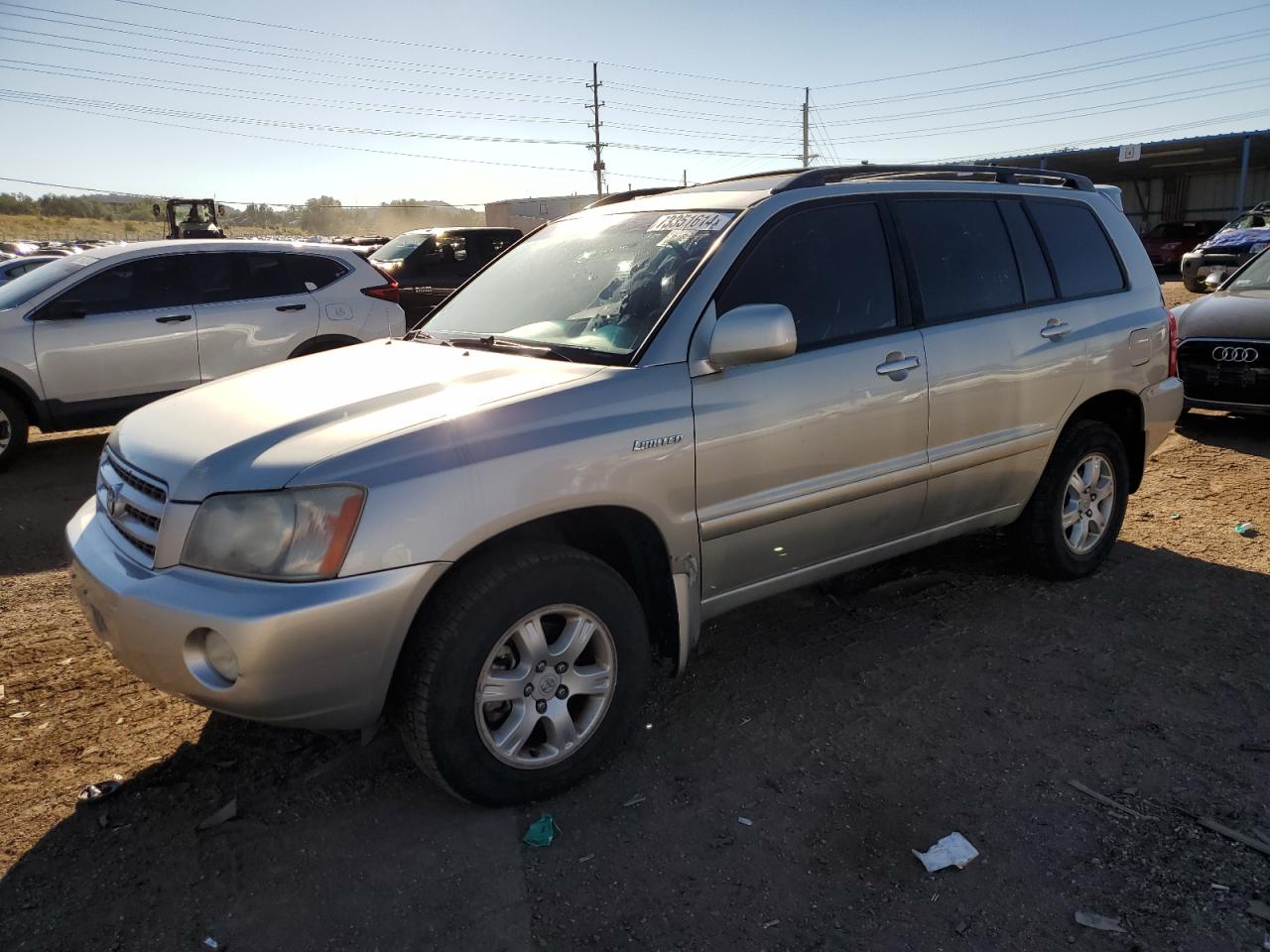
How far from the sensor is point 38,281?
738 cm

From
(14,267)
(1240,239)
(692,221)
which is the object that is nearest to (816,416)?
(692,221)

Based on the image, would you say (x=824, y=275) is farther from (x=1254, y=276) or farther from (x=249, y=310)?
(x=1254, y=276)

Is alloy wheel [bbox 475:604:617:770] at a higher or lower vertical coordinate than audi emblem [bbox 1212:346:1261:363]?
lower

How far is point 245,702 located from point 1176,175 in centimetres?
4765

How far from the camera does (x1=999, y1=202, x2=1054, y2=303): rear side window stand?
14.0 feet

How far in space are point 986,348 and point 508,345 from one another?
2044 mm

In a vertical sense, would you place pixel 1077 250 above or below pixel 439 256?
below

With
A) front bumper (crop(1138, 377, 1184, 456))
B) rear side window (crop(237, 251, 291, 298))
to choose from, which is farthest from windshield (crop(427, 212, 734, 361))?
rear side window (crop(237, 251, 291, 298))

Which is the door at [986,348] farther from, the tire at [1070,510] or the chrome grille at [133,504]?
the chrome grille at [133,504]

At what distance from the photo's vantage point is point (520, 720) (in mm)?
2836

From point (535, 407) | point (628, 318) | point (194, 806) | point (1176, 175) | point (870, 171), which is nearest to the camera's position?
point (535, 407)

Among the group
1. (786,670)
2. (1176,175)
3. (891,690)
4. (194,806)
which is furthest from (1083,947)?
(1176,175)

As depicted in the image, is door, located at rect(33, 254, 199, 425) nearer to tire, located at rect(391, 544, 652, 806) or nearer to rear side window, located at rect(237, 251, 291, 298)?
rear side window, located at rect(237, 251, 291, 298)

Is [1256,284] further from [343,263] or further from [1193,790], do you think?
[343,263]
